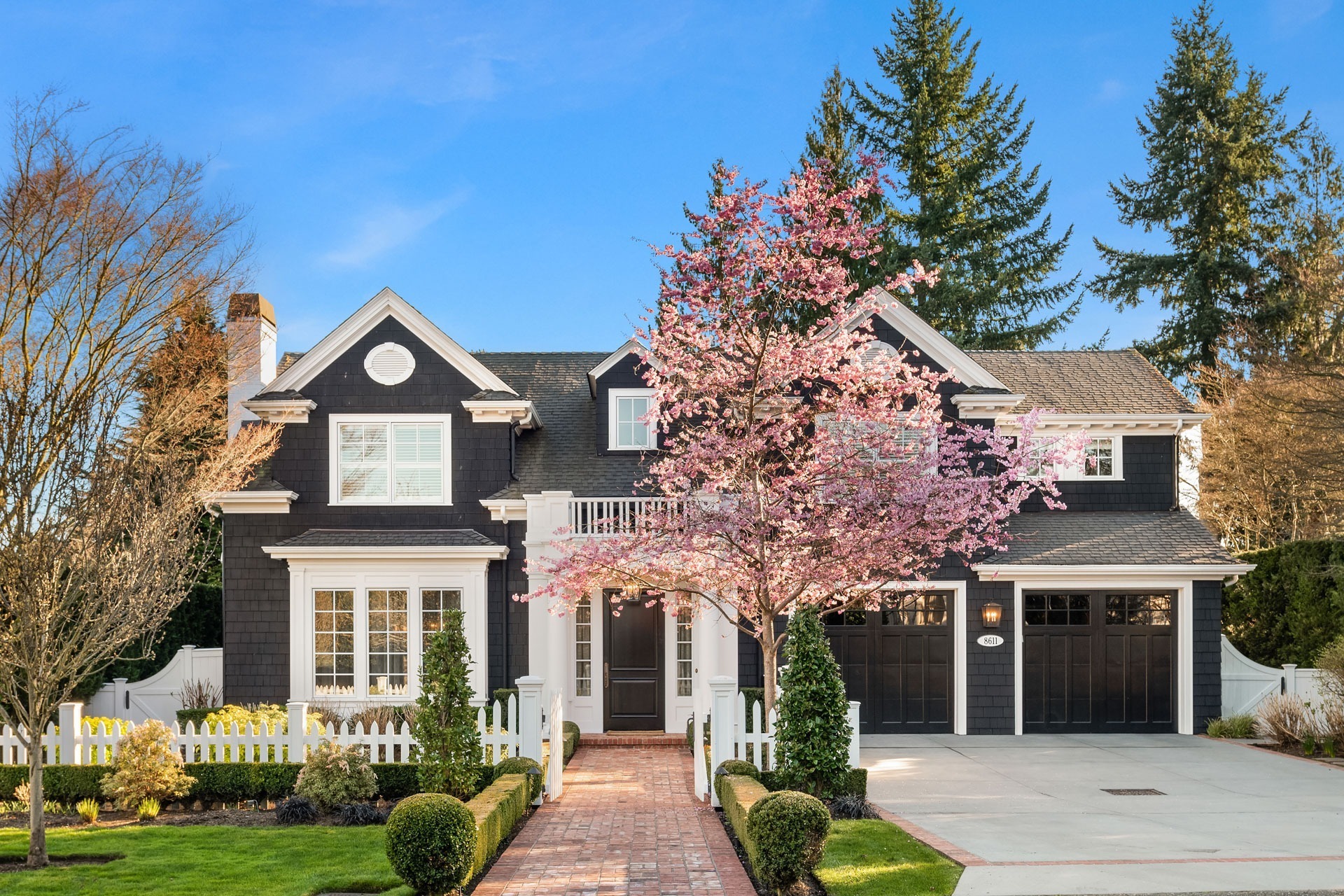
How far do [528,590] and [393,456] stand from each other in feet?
10.9

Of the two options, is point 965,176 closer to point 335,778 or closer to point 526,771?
point 526,771

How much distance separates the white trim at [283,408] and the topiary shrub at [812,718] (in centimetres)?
1040

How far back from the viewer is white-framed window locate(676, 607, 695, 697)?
17422 millimetres

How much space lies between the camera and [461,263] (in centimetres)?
1948

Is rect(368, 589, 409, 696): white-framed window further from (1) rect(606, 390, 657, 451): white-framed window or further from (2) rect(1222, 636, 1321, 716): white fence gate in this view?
(2) rect(1222, 636, 1321, 716): white fence gate

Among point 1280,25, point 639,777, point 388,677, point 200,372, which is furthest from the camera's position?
point 1280,25

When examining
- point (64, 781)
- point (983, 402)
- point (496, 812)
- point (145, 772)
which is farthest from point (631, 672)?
point (496, 812)

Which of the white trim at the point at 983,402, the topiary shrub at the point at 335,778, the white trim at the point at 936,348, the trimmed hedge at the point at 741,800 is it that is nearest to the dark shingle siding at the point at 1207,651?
the white trim at the point at 983,402

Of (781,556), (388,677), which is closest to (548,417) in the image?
(388,677)

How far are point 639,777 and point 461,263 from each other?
34.1 ft

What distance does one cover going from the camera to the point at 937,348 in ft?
58.7

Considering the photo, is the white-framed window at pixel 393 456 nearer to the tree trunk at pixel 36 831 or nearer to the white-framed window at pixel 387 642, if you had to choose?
the white-framed window at pixel 387 642

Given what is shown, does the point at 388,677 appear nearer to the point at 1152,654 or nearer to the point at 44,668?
the point at 44,668

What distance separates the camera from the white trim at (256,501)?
56.1 ft
